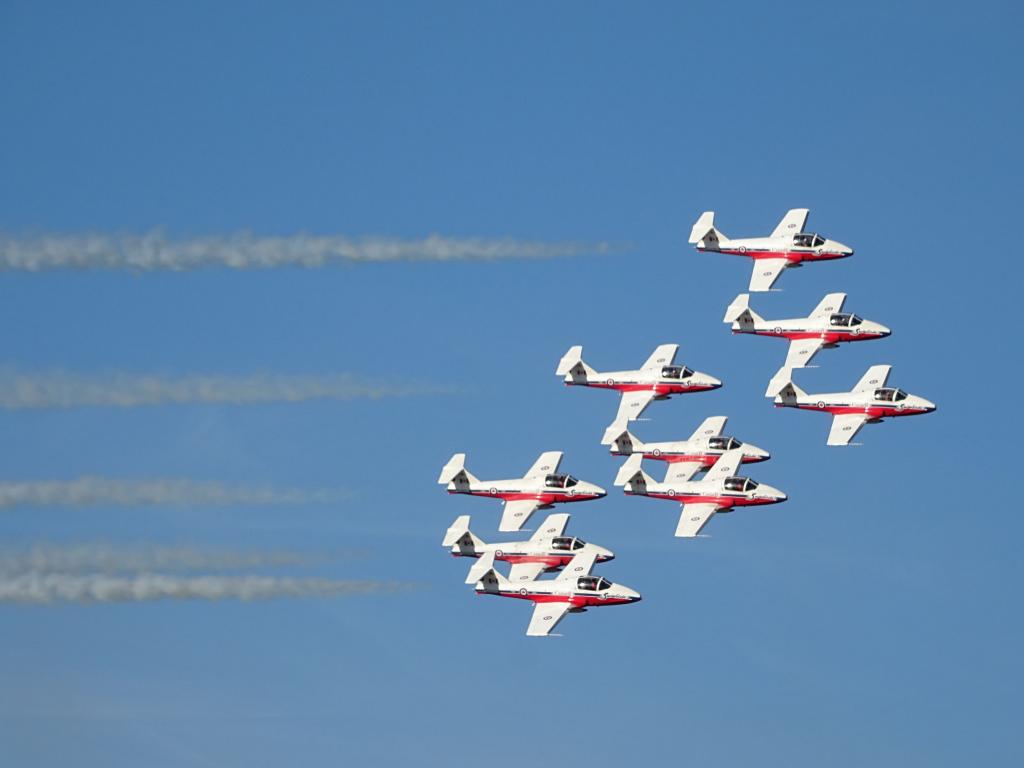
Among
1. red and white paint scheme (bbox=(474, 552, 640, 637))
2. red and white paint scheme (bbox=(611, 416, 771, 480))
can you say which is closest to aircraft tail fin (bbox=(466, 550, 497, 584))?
red and white paint scheme (bbox=(474, 552, 640, 637))

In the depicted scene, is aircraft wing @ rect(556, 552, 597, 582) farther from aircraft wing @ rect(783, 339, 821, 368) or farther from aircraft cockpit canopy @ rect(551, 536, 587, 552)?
aircraft wing @ rect(783, 339, 821, 368)

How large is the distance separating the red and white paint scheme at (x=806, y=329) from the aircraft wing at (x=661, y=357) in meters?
4.54

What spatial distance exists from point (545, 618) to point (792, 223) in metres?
30.2

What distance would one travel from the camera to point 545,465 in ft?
622

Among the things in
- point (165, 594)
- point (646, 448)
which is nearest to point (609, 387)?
point (646, 448)

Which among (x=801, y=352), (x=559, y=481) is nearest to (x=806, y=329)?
(x=801, y=352)

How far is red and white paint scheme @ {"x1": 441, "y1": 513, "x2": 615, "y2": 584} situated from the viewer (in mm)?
185750

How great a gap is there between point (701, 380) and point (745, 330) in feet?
14.9

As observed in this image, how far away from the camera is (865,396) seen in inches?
7352

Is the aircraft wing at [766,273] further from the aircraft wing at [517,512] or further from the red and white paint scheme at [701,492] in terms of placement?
the aircraft wing at [517,512]

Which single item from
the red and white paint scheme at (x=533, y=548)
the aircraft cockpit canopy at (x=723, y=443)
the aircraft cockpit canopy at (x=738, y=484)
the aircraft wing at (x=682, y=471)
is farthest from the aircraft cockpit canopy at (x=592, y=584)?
the aircraft cockpit canopy at (x=723, y=443)

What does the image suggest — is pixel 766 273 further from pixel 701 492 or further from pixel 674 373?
pixel 701 492

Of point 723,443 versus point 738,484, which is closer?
point 738,484

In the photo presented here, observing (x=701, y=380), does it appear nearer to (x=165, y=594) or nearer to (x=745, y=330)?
(x=745, y=330)
